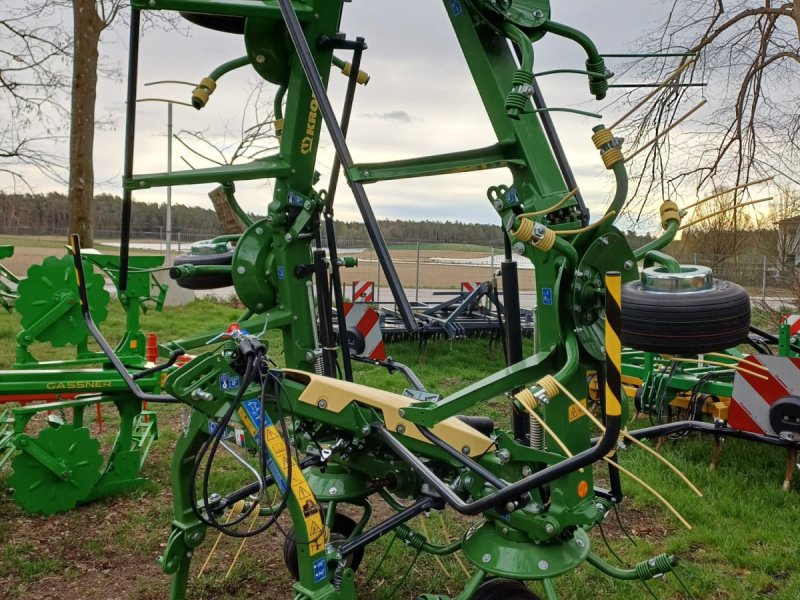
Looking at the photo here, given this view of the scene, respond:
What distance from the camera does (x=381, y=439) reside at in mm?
3207

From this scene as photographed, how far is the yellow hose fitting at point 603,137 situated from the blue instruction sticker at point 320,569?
6.48 ft

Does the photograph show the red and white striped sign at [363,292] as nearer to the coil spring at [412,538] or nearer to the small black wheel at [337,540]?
the small black wheel at [337,540]

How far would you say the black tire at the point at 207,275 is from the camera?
4494mm

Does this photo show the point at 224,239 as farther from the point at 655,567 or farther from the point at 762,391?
the point at 762,391

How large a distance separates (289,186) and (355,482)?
1.73 meters

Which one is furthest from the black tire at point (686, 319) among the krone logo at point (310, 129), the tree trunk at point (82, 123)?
the tree trunk at point (82, 123)

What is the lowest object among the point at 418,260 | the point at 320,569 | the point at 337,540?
the point at 337,540

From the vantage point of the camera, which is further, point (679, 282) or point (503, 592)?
point (503, 592)

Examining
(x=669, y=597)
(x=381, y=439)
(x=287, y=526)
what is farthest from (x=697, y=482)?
(x=381, y=439)

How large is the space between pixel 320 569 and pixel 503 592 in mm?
743

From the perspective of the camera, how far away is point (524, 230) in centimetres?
255

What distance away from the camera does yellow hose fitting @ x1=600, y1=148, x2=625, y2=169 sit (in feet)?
8.72

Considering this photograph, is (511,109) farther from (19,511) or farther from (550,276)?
(19,511)

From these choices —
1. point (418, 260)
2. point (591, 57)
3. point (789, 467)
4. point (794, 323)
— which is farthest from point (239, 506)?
point (418, 260)
